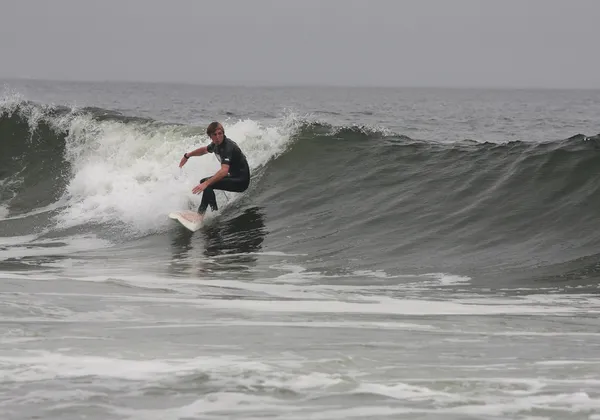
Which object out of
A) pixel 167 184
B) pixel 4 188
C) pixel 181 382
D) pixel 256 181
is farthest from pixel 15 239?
pixel 181 382

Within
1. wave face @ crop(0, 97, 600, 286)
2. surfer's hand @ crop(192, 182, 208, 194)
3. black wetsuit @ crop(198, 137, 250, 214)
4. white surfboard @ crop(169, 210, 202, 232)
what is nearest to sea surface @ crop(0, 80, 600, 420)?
wave face @ crop(0, 97, 600, 286)

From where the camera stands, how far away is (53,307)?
680cm

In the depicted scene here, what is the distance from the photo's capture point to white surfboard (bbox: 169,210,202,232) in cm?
1224

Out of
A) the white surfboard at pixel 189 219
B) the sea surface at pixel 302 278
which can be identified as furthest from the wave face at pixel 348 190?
the white surfboard at pixel 189 219

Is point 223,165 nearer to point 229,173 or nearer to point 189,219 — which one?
point 229,173

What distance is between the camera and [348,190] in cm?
1352

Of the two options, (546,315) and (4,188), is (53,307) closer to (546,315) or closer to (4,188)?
(546,315)

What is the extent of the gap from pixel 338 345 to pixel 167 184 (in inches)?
350

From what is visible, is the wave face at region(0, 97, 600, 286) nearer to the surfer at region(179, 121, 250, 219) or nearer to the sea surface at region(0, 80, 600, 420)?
the sea surface at region(0, 80, 600, 420)

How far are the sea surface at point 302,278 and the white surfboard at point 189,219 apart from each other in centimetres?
16

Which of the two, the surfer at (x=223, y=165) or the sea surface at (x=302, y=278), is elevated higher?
the surfer at (x=223, y=165)

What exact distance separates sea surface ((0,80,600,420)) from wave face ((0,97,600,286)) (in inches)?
1.7

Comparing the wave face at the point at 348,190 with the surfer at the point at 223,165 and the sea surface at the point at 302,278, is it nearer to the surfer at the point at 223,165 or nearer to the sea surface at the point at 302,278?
the sea surface at the point at 302,278

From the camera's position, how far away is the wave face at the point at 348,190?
33.7 feet
